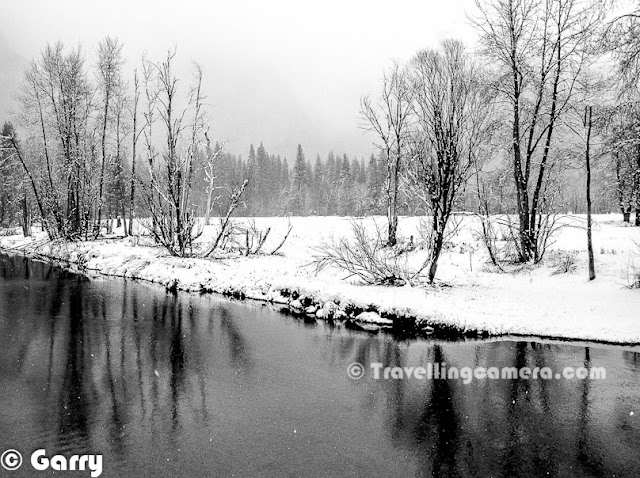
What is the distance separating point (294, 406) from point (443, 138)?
10873 mm

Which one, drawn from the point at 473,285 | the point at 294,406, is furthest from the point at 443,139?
the point at 294,406

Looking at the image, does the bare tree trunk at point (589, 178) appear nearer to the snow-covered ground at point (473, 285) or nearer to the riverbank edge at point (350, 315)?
the snow-covered ground at point (473, 285)

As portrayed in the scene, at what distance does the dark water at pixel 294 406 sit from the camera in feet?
17.7

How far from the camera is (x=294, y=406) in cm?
702

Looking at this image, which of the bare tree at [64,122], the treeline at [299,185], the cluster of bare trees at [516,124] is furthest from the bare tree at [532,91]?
the treeline at [299,185]

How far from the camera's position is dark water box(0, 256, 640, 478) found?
5.40m

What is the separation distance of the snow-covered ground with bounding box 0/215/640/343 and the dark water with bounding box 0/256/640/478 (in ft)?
4.01

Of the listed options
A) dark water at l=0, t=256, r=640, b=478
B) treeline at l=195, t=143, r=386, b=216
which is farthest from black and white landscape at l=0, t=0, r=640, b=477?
treeline at l=195, t=143, r=386, b=216

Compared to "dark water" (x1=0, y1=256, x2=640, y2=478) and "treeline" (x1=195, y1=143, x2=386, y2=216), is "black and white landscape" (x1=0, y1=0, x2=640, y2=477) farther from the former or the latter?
"treeline" (x1=195, y1=143, x2=386, y2=216)

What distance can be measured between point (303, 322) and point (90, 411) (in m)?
6.94

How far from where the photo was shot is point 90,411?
6.60m

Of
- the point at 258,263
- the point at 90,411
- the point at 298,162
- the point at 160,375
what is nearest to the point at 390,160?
the point at 258,263

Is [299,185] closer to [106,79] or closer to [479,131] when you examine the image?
[106,79]

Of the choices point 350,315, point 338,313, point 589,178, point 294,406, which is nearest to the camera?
point 294,406
